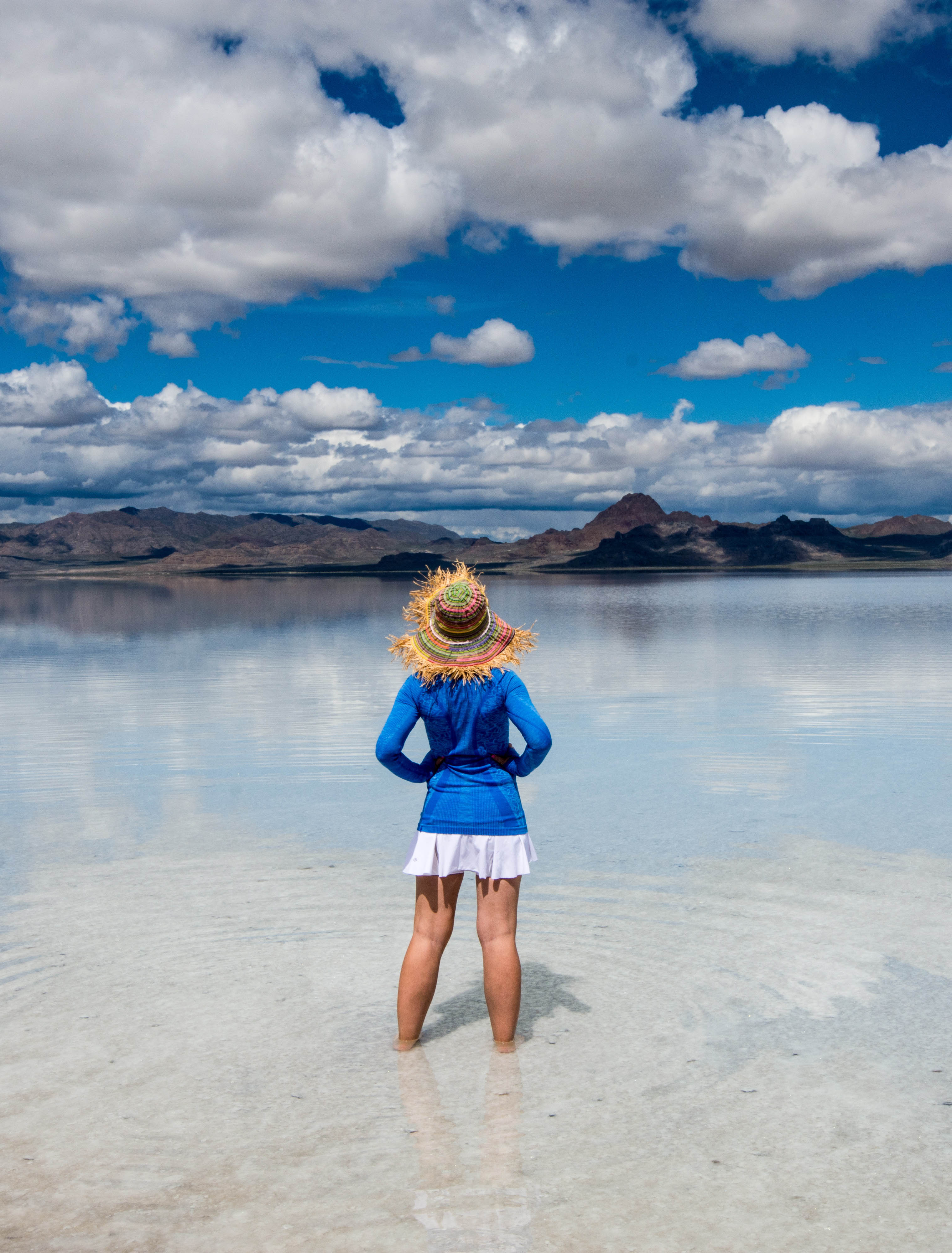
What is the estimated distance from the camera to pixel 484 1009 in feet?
18.0

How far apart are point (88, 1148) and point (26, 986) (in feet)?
6.04

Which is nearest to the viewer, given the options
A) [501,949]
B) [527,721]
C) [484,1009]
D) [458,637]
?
[527,721]

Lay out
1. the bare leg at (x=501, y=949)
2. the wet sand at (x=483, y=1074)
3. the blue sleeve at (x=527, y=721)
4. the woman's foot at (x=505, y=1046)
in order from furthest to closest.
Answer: the woman's foot at (x=505, y=1046), the bare leg at (x=501, y=949), the blue sleeve at (x=527, y=721), the wet sand at (x=483, y=1074)

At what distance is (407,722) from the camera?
4711mm

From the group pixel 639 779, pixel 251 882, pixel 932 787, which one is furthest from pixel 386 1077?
pixel 932 787

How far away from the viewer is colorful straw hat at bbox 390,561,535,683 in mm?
4680

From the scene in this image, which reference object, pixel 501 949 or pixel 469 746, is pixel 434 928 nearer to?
pixel 501 949

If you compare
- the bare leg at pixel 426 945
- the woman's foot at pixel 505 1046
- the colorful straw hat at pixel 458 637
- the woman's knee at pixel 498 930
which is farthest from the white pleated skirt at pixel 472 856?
the woman's foot at pixel 505 1046

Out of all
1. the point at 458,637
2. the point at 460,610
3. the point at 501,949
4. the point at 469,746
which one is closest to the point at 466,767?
the point at 469,746

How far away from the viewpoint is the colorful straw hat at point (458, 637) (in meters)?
4.68

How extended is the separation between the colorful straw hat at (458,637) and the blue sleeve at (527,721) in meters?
0.12

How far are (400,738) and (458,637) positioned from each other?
0.54 m

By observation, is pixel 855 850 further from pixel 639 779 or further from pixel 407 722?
pixel 407 722

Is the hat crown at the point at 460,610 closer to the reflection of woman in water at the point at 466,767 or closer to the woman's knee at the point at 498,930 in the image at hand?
the reflection of woman in water at the point at 466,767
